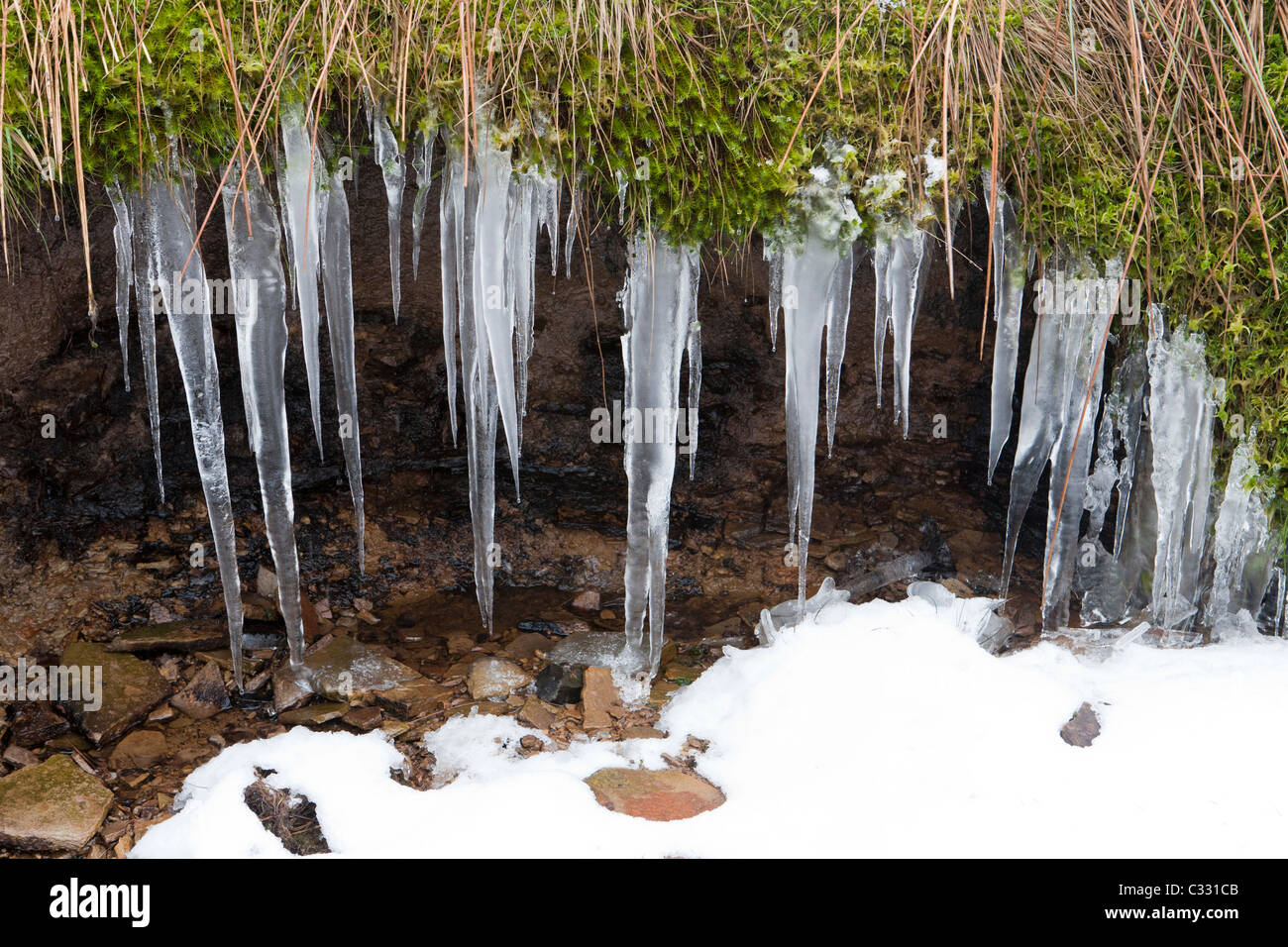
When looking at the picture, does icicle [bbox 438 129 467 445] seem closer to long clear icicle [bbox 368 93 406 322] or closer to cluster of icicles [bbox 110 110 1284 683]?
cluster of icicles [bbox 110 110 1284 683]

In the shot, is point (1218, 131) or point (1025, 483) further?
point (1025, 483)

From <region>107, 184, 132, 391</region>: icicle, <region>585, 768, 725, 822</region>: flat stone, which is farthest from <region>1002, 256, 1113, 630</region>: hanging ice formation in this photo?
<region>107, 184, 132, 391</region>: icicle

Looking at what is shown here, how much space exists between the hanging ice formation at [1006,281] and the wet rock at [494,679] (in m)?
2.02

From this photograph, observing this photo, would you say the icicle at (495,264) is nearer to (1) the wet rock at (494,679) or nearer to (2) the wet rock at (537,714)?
(2) the wet rock at (537,714)

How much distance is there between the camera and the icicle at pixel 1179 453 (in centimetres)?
299

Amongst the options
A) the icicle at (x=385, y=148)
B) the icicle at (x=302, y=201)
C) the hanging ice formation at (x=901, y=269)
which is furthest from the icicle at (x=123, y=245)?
the hanging ice formation at (x=901, y=269)

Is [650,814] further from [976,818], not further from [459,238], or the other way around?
[459,238]

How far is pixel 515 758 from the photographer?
2.98 meters

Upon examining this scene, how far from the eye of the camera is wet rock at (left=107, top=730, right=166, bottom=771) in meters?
3.20

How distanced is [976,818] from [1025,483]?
1.24m

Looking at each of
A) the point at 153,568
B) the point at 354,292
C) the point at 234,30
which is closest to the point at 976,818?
the point at 234,30

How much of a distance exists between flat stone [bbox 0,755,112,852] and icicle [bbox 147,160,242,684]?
0.72m

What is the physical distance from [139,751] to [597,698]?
1.59 meters

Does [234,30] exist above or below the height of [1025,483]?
above
